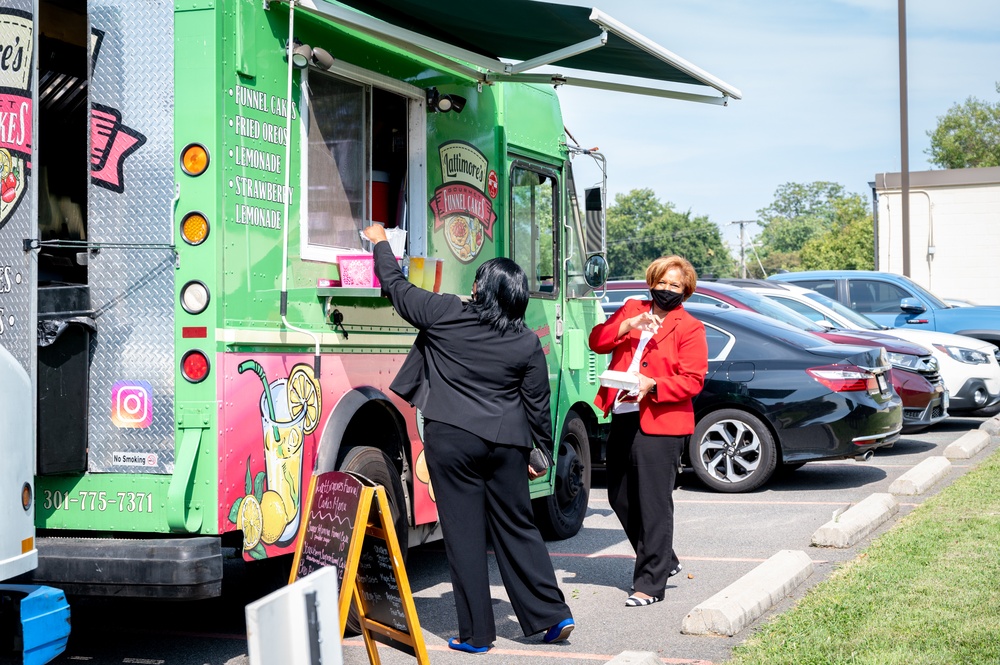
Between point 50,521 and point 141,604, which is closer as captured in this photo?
point 50,521

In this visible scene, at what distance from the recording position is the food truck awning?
5883 mm

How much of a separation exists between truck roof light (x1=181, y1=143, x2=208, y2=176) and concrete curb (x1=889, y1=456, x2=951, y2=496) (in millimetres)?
7319

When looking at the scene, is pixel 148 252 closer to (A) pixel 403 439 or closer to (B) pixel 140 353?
(B) pixel 140 353

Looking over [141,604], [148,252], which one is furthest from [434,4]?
[141,604]

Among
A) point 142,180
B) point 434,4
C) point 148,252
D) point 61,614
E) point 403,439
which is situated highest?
point 434,4

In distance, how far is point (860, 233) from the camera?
78.9 metres

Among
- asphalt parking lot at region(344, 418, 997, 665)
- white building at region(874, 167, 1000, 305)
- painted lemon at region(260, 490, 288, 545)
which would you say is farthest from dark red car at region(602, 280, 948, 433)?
white building at region(874, 167, 1000, 305)

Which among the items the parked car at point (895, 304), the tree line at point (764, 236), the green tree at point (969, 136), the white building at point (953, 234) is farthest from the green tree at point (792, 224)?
the parked car at point (895, 304)

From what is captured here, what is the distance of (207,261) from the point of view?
16.5ft

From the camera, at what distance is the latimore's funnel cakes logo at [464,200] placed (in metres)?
6.94

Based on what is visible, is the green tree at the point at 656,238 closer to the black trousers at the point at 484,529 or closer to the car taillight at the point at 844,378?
the car taillight at the point at 844,378

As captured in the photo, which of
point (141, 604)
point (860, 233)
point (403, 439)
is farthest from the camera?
point (860, 233)

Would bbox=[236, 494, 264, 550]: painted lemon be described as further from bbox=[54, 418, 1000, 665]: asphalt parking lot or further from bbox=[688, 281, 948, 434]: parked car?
bbox=[688, 281, 948, 434]: parked car

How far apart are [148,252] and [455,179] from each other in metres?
2.41
